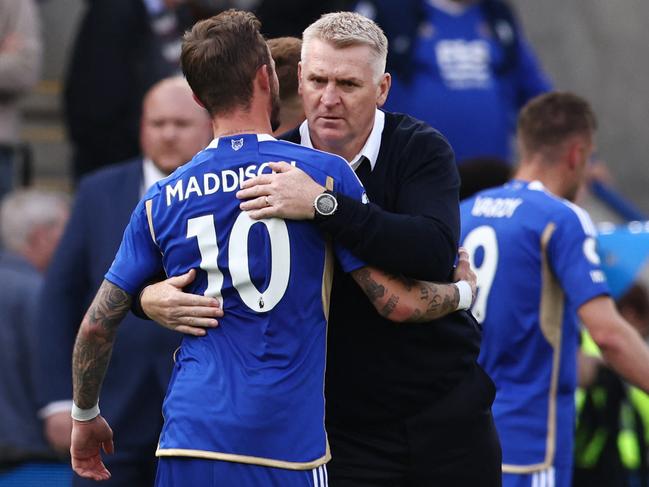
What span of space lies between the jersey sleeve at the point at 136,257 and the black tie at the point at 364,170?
68 centimetres

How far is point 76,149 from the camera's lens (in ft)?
31.2

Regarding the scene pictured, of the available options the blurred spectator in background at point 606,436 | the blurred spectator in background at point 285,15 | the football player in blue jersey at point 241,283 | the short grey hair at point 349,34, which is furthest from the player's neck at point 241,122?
the blurred spectator in background at point 285,15

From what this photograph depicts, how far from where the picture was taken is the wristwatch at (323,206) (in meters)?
4.33

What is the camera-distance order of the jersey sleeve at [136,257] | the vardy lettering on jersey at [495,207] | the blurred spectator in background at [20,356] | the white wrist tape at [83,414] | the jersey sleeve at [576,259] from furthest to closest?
the blurred spectator in background at [20,356], the vardy lettering on jersey at [495,207], the jersey sleeve at [576,259], the white wrist tape at [83,414], the jersey sleeve at [136,257]

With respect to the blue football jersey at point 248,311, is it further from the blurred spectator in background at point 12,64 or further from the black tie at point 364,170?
the blurred spectator in background at point 12,64

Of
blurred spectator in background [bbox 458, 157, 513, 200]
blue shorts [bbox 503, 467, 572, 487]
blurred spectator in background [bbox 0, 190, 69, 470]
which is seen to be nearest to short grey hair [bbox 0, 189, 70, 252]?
blurred spectator in background [bbox 0, 190, 69, 470]

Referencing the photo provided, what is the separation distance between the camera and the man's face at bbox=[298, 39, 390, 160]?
4.71 m

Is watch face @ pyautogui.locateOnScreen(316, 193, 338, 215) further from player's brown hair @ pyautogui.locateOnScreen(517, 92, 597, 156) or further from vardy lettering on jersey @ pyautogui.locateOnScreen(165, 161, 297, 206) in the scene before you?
player's brown hair @ pyautogui.locateOnScreen(517, 92, 597, 156)

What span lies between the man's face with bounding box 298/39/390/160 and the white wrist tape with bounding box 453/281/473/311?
525 mm

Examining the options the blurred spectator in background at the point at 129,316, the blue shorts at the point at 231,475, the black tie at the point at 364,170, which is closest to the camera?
the blue shorts at the point at 231,475

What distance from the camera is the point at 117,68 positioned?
9.12m

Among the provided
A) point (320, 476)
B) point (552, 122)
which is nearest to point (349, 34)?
point (320, 476)

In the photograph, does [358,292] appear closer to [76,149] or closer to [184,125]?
[184,125]

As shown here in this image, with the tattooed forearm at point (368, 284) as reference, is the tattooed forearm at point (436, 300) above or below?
below
